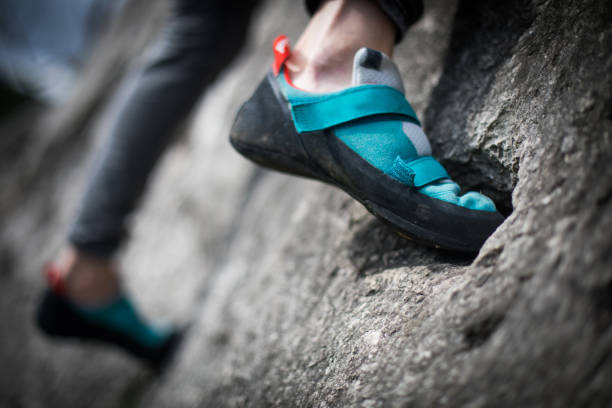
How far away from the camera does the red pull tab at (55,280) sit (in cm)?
104

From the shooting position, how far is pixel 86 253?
3.34 ft

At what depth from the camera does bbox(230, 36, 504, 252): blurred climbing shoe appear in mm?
561

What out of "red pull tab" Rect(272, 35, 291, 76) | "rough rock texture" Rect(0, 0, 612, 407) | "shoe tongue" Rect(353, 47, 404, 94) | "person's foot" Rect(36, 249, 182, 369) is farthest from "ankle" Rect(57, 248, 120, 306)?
"shoe tongue" Rect(353, 47, 404, 94)

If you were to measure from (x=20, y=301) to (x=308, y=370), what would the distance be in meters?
2.00

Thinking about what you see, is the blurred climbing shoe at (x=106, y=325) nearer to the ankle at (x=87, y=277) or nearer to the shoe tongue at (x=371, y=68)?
the ankle at (x=87, y=277)

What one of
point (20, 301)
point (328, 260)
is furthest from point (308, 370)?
point (20, 301)

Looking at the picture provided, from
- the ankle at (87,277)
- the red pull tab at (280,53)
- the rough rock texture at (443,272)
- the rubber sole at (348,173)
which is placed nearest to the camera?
the rough rock texture at (443,272)

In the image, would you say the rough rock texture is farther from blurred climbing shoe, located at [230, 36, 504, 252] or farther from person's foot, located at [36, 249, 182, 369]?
person's foot, located at [36, 249, 182, 369]


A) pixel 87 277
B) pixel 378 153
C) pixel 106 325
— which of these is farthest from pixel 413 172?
pixel 106 325

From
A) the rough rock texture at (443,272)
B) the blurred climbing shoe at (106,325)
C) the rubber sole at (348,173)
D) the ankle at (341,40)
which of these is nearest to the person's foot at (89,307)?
the blurred climbing shoe at (106,325)

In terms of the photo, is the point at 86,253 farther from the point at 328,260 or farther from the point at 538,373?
the point at 538,373

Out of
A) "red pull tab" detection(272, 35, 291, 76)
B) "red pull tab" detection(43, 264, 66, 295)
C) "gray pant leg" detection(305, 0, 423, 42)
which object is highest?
"gray pant leg" detection(305, 0, 423, 42)

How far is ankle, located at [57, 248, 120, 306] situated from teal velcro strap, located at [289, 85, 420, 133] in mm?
791

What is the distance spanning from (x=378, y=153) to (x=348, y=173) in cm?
6
